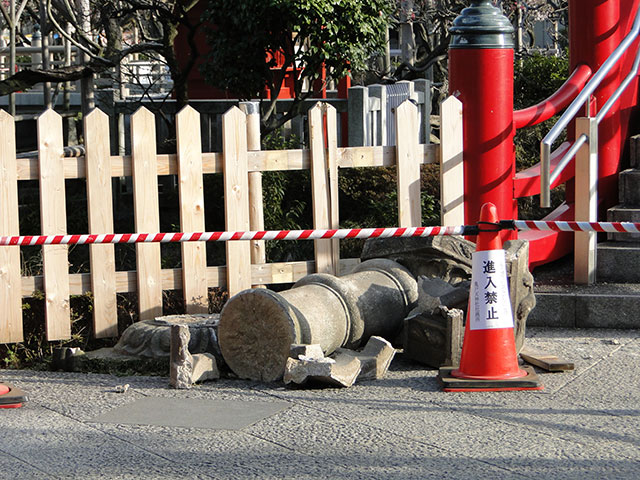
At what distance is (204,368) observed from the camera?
5773 mm

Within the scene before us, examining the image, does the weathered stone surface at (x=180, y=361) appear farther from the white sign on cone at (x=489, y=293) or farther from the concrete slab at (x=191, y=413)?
the white sign on cone at (x=489, y=293)

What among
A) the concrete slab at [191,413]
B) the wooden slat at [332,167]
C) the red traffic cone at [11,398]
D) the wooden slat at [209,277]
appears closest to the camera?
the concrete slab at [191,413]

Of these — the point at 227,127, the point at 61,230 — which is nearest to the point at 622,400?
the point at 227,127

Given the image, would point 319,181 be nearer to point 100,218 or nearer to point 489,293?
point 100,218

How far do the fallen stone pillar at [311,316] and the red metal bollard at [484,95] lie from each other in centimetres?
112

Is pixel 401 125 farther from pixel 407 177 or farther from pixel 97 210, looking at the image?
pixel 97 210

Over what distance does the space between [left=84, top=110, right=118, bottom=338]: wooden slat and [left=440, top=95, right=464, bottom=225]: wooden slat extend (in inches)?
95.0

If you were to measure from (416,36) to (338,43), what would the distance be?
9.69 metres

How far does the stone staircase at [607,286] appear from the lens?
275 inches

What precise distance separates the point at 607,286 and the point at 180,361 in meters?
3.46

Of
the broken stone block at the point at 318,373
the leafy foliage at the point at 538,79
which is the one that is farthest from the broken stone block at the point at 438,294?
the leafy foliage at the point at 538,79

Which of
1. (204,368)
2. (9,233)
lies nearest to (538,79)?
(9,233)

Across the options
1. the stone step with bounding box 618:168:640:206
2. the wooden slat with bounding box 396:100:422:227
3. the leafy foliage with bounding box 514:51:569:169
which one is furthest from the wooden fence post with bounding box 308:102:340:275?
the leafy foliage with bounding box 514:51:569:169

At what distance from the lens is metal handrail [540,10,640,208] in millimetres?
6435
